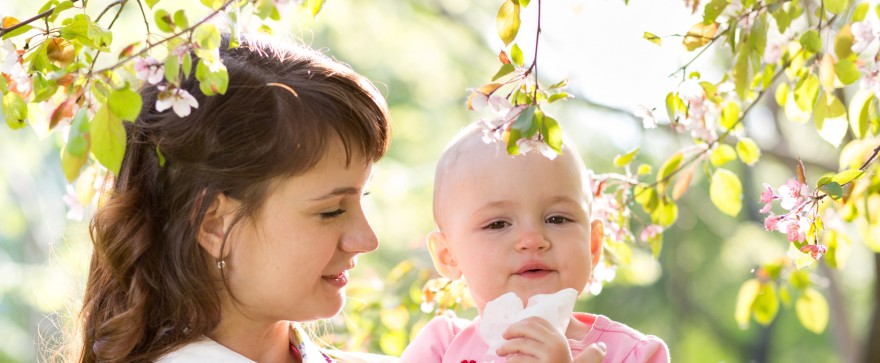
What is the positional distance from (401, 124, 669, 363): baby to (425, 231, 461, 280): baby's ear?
3 centimetres

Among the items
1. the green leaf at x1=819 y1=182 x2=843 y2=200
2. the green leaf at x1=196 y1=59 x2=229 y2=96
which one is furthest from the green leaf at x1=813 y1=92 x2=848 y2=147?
the green leaf at x1=196 y1=59 x2=229 y2=96

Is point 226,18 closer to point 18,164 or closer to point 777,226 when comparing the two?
point 777,226

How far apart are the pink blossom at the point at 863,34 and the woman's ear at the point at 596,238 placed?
2.18ft

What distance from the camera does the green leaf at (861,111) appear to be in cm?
184

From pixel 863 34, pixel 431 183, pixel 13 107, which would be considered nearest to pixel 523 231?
pixel 863 34

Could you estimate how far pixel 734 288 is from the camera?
13047 millimetres

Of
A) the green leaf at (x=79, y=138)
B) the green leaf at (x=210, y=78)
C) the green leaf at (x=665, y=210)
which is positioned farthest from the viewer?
the green leaf at (x=665, y=210)

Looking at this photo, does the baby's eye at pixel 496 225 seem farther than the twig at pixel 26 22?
Yes

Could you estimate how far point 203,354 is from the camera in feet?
6.48

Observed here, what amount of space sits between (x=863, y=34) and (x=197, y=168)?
1.15 meters

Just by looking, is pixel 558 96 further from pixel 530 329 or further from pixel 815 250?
pixel 815 250

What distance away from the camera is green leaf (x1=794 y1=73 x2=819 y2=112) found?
6.42ft

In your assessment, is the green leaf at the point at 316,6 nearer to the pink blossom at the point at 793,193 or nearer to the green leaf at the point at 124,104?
the green leaf at the point at 124,104

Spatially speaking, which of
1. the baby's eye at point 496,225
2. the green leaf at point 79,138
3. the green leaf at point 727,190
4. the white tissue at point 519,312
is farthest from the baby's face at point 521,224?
the green leaf at point 79,138
